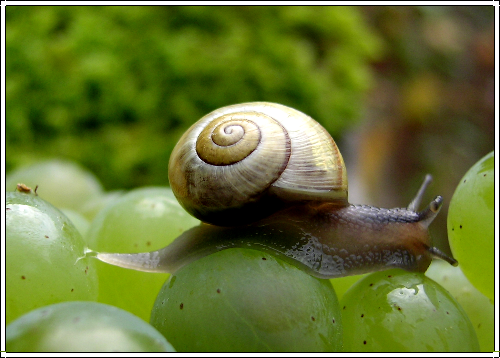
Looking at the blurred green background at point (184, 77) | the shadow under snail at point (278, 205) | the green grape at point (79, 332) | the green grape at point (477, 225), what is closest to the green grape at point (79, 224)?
the shadow under snail at point (278, 205)

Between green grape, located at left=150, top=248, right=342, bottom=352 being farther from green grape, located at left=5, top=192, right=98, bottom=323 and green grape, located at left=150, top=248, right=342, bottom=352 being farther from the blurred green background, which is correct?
the blurred green background

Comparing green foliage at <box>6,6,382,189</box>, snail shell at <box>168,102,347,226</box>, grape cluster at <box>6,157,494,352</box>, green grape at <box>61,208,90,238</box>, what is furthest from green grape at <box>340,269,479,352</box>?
green foliage at <box>6,6,382,189</box>

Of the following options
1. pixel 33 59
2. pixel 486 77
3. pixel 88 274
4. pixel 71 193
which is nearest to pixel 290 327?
pixel 88 274

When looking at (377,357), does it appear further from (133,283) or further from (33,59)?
(33,59)

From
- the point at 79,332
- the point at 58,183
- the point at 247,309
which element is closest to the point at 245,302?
the point at 247,309

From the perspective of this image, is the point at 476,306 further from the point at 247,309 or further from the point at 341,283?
the point at 247,309
